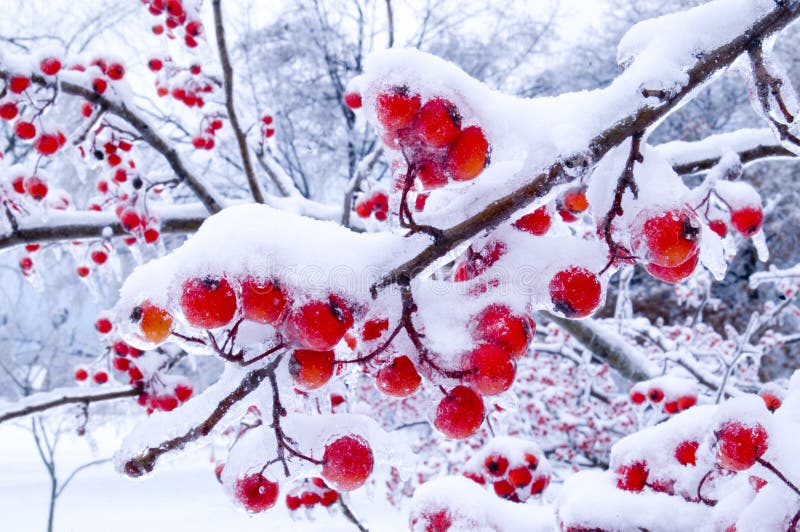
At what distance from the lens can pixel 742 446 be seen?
0.78 m

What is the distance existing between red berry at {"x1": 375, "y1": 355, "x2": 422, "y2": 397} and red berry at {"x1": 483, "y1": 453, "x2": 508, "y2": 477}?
807 mm

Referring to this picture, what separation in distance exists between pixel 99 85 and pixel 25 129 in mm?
342

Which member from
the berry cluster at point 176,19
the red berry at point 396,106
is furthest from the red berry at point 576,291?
the berry cluster at point 176,19

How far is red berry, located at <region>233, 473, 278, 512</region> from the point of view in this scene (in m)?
0.83

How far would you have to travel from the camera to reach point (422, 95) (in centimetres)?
74

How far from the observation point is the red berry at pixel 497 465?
151 centimetres

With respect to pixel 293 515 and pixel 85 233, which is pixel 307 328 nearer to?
pixel 293 515

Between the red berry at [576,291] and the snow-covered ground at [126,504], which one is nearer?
the red berry at [576,291]

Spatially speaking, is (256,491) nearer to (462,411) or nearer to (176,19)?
(462,411)

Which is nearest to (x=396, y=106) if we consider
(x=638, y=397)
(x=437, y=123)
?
(x=437, y=123)

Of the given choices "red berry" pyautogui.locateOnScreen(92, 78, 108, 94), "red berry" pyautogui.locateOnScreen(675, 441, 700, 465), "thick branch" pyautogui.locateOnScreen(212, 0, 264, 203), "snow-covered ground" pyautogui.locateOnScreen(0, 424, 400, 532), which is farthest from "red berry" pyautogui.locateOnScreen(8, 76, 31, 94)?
"snow-covered ground" pyautogui.locateOnScreen(0, 424, 400, 532)

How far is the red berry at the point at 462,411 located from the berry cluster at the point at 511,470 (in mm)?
787

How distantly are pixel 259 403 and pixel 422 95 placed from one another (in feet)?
1.44

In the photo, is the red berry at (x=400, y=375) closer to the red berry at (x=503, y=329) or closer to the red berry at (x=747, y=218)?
the red berry at (x=503, y=329)
